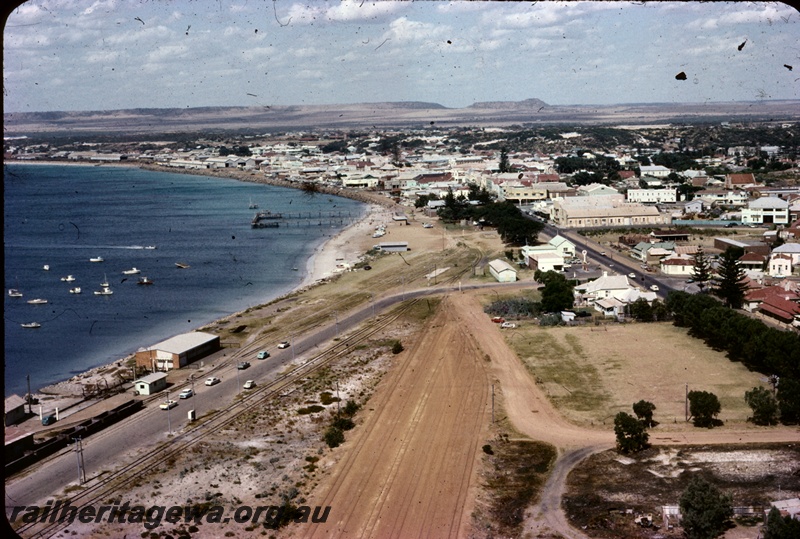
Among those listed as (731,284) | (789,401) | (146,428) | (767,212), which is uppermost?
(767,212)

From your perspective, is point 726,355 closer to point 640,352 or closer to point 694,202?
point 640,352

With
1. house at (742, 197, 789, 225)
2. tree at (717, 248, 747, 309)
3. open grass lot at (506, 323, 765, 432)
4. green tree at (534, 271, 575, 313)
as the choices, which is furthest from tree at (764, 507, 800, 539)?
house at (742, 197, 789, 225)

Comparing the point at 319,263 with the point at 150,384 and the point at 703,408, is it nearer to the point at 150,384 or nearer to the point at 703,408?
the point at 150,384

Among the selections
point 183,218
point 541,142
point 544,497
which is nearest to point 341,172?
point 183,218

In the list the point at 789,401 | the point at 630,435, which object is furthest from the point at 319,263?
the point at 789,401

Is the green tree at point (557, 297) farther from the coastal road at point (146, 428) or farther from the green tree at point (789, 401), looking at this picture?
the green tree at point (789, 401)

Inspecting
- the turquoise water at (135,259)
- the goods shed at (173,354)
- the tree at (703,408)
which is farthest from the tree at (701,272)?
the goods shed at (173,354)
